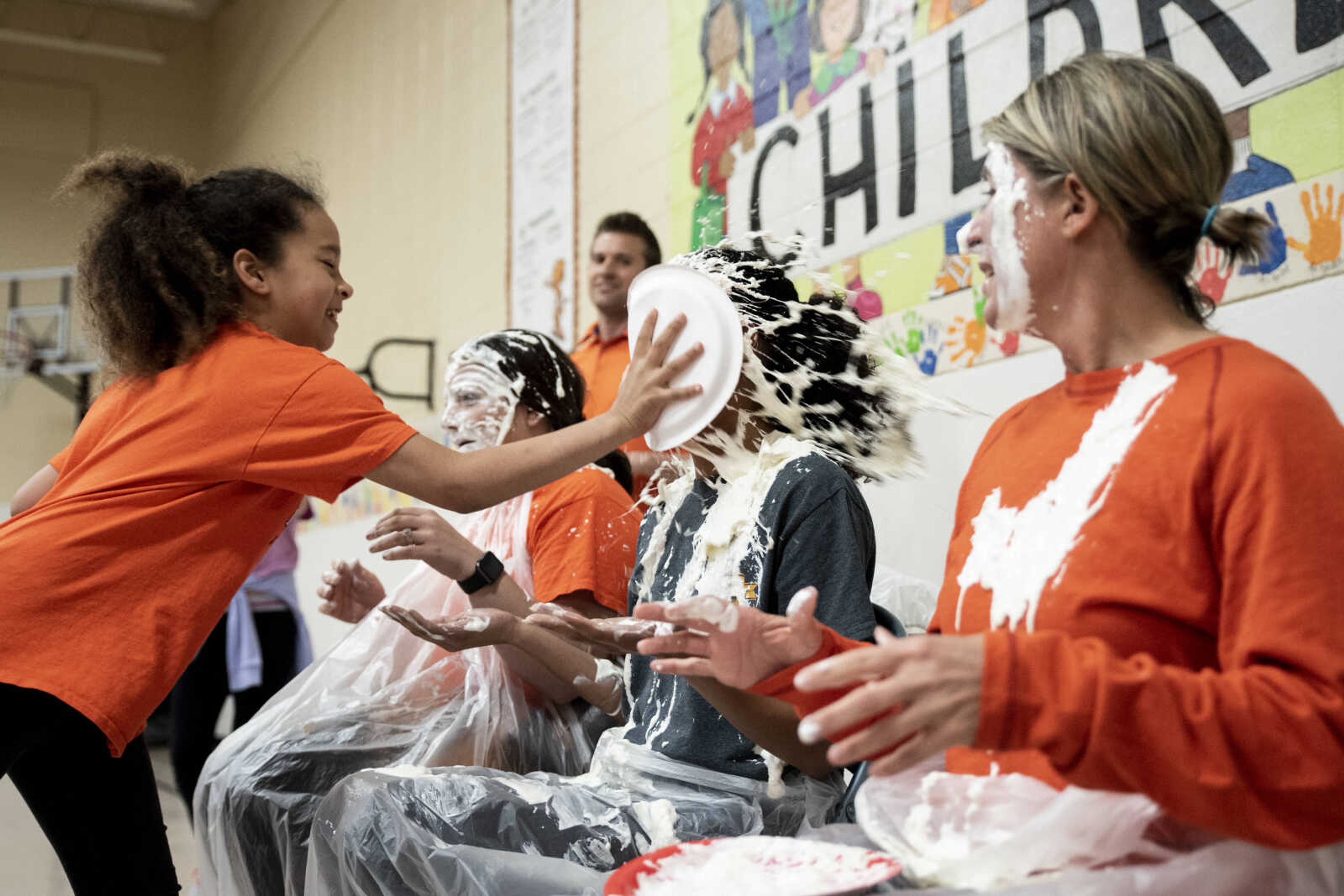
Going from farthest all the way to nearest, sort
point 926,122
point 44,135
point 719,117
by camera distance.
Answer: point 44,135 < point 719,117 < point 926,122

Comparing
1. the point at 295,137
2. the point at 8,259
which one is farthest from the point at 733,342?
the point at 8,259

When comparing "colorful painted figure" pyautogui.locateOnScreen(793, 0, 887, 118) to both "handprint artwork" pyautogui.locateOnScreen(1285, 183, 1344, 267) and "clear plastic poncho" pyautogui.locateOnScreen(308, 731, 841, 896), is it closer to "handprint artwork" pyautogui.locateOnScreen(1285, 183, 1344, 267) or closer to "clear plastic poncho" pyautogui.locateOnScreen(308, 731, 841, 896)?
"handprint artwork" pyautogui.locateOnScreen(1285, 183, 1344, 267)

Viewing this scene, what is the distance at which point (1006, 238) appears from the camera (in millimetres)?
1029

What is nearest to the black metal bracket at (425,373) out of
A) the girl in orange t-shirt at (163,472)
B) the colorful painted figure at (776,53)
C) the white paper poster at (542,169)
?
the white paper poster at (542,169)

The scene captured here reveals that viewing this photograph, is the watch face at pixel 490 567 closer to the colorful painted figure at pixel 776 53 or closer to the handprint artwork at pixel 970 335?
the handprint artwork at pixel 970 335

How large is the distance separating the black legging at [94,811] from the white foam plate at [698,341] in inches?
32.5

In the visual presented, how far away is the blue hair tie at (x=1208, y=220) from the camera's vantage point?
96 cm

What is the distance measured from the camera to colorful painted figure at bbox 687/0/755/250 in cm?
278

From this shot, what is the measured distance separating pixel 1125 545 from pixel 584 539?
3.63 feet

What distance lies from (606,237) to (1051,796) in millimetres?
2361

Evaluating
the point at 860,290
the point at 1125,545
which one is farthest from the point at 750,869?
the point at 860,290

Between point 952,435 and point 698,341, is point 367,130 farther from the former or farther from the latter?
point 698,341

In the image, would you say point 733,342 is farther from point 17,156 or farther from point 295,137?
point 17,156

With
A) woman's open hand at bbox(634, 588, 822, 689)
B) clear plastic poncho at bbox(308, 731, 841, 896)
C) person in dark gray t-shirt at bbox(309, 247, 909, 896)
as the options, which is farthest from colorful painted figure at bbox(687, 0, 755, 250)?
woman's open hand at bbox(634, 588, 822, 689)
